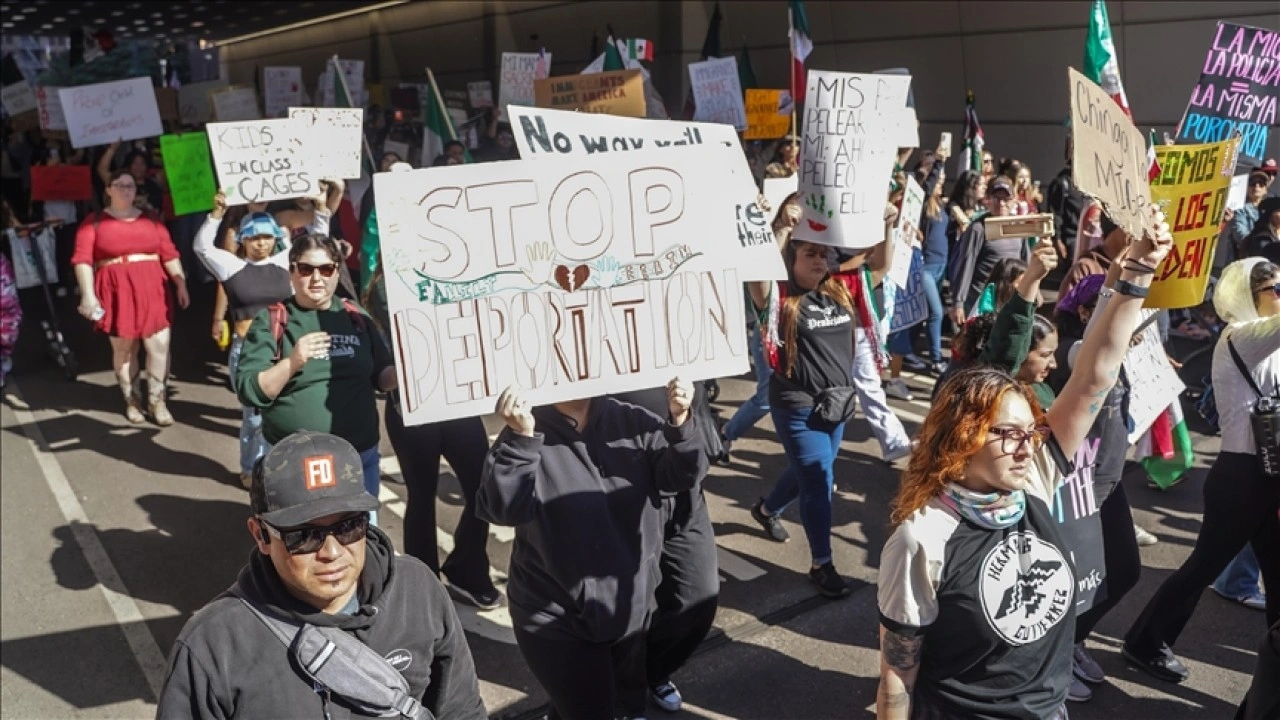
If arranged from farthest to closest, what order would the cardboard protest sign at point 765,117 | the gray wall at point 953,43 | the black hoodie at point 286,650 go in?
the cardboard protest sign at point 765,117
the gray wall at point 953,43
the black hoodie at point 286,650

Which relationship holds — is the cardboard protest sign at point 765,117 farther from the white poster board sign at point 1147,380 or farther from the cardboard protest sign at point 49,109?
the white poster board sign at point 1147,380

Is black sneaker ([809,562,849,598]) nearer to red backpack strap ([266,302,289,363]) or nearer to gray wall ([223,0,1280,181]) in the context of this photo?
red backpack strap ([266,302,289,363])

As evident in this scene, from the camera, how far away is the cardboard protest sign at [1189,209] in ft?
14.4

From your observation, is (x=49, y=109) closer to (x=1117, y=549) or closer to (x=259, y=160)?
(x=259, y=160)

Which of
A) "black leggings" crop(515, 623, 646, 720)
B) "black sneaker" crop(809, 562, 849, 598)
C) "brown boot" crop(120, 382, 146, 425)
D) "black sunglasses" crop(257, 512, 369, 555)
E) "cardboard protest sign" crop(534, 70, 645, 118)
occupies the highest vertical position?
"cardboard protest sign" crop(534, 70, 645, 118)

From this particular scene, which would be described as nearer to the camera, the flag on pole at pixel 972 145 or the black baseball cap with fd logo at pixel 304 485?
the black baseball cap with fd logo at pixel 304 485

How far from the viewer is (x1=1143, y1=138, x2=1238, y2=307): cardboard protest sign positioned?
4.39 meters

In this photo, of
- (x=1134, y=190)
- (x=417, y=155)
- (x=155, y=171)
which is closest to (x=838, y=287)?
(x=1134, y=190)

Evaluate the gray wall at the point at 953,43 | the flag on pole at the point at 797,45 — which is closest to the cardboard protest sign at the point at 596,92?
the flag on pole at the point at 797,45

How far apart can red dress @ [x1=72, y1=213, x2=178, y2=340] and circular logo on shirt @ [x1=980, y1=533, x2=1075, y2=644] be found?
745 centimetres

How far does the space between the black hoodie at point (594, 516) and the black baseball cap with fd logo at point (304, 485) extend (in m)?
0.86

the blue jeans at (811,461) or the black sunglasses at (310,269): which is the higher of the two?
the black sunglasses at (310,269)

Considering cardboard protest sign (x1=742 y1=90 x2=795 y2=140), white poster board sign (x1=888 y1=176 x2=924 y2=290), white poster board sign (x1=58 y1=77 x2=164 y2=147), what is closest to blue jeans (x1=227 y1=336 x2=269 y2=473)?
white poster board sign (x1=888 y1=176 x2=924 y2=290)

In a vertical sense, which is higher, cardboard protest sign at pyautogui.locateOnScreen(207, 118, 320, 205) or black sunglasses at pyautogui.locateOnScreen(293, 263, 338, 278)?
cardboard protest sign at pyautogui.locateOnScreen(207, 118, 320, 205)
